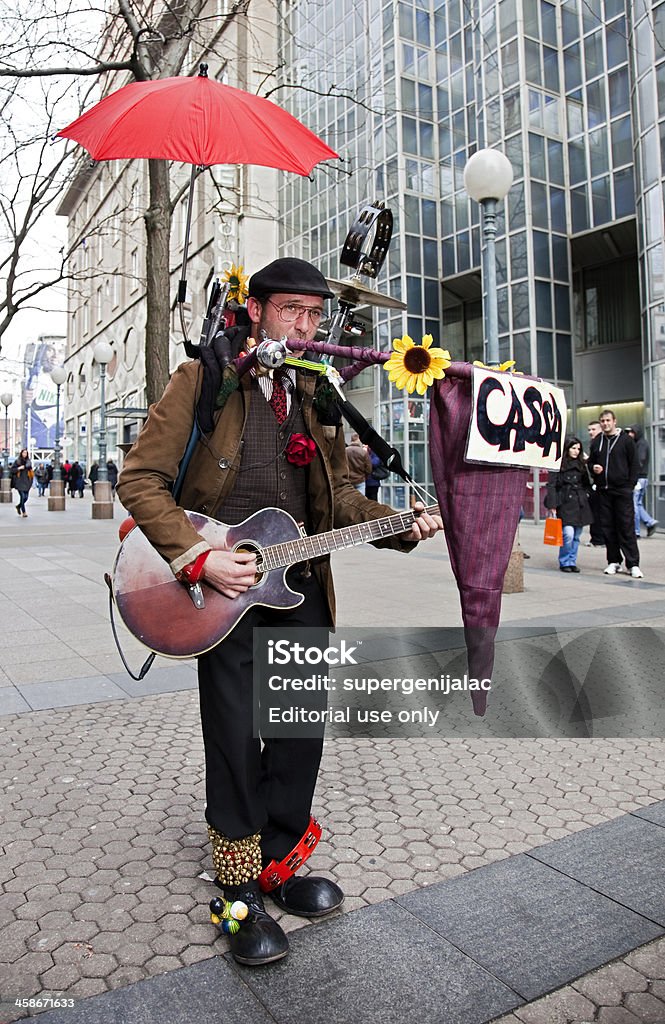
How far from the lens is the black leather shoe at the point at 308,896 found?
2.57 meters

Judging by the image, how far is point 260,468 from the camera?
265 cm

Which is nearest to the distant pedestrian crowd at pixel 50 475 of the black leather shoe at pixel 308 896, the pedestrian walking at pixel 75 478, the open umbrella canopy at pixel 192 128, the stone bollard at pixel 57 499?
the pedestrian walking at pixel 75 478

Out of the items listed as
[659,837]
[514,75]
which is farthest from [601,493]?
[514,75]

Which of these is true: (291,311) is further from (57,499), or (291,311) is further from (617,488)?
(57,499)

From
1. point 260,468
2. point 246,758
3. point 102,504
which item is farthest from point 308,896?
point 102,504

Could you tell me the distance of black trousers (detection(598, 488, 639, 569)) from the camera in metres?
10.3

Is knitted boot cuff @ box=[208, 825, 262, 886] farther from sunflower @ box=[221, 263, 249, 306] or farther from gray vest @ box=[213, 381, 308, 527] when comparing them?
sunflower @ box=[221, 263, 249, 306]

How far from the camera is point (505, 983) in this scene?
2.21 meters

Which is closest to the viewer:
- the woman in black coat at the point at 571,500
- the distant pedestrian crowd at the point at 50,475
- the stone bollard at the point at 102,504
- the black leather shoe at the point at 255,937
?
the black leather shoe at the point at 255,937

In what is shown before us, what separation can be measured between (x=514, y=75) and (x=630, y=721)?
2342 cm

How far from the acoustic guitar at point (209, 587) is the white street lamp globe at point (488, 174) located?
757cm

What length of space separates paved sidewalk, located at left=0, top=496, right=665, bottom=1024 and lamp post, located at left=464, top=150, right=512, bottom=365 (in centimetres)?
588

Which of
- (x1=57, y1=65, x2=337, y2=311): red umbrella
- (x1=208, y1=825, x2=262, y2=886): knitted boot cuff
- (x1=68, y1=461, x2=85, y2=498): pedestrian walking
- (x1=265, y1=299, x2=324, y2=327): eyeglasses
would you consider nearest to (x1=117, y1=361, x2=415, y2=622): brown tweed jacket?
(x1=265, y1=299, x2=324, y2=327): eyeglasses

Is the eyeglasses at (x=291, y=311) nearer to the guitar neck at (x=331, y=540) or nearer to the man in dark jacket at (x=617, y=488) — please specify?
the guitar neck at (x=331, y=540)
